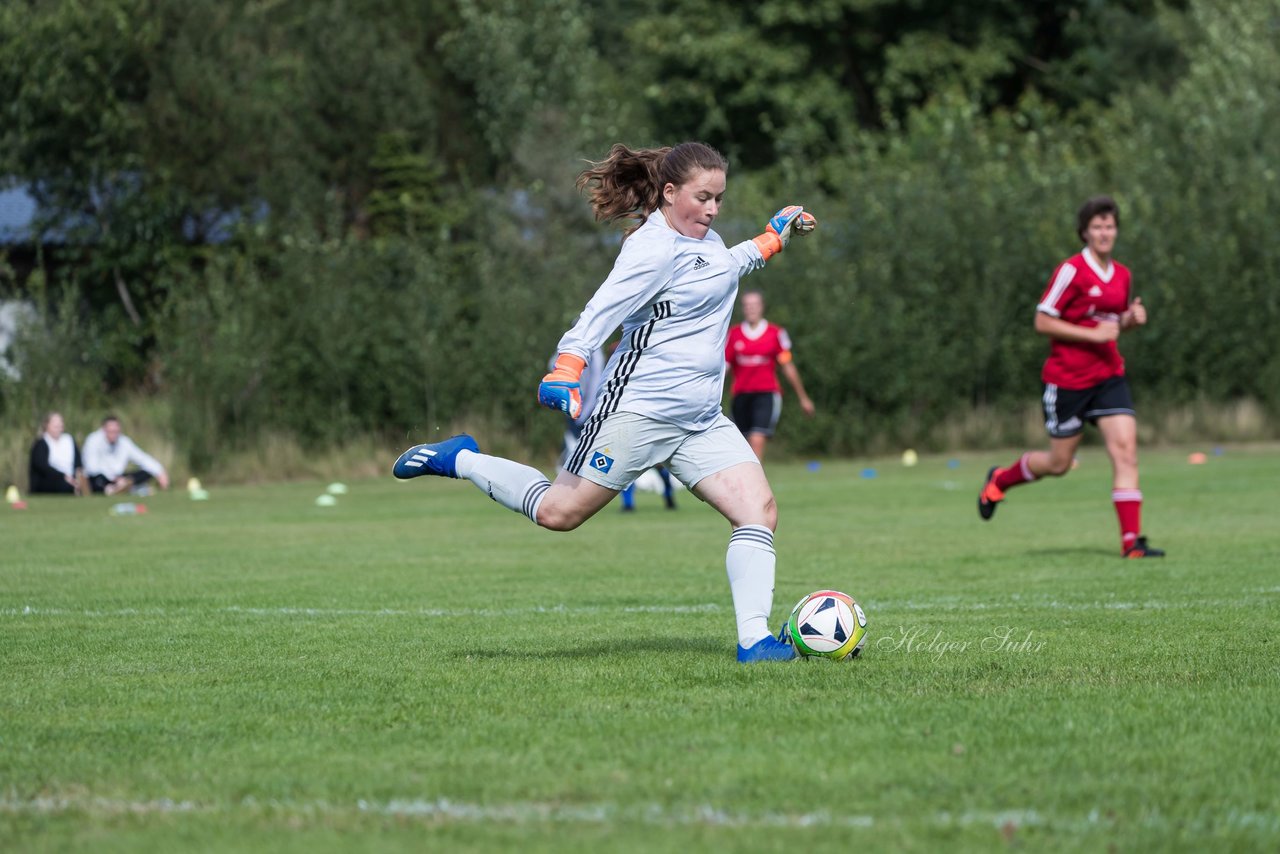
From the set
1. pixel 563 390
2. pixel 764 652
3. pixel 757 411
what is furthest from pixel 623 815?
pixel 757 411

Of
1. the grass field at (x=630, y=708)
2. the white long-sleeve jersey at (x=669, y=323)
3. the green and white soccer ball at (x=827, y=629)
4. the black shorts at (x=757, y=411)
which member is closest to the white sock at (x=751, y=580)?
the green and white soccer ball at (x=827, y=629)

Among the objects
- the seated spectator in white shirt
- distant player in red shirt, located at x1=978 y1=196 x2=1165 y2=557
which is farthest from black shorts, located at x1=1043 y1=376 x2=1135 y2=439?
the seated spectator in white shirt

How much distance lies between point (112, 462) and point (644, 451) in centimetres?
1849

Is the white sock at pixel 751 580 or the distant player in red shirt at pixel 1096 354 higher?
the distant player in red shirt at pixel 1096 354

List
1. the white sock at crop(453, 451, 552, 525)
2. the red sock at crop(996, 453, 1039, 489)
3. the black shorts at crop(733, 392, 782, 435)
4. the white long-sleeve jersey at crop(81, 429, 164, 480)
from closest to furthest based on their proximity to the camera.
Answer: the white sock at crop(453, 451, 552, 525) < the red sock at crop(996, 453, 1039, 489) < the black shorts at crop(733, 392, 782, 435) < the white long-sleeve jersey at crop(81, 429, 164, 480)

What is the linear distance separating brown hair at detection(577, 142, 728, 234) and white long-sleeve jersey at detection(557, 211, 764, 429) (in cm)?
14

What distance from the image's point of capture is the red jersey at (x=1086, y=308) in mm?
10883

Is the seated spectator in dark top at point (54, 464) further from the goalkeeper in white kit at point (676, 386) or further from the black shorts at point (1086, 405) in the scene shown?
the goalkeeper in white kit at point (676, 386)

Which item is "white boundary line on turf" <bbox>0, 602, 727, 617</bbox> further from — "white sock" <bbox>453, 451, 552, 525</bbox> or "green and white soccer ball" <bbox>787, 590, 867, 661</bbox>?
"green and white soccer ball" <bbox>787, 590, 867, 661</bbox>

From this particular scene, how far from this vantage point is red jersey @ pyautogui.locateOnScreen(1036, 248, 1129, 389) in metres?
10.9

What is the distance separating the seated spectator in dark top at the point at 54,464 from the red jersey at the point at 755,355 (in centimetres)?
985

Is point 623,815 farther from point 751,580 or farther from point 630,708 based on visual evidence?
point 751,580

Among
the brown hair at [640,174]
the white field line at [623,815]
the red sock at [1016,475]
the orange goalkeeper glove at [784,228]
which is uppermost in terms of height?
the brown hair at [640,174]

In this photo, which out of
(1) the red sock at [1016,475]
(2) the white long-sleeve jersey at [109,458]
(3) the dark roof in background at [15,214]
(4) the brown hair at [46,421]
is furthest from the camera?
(3) the dark roof in background at [15,214]
